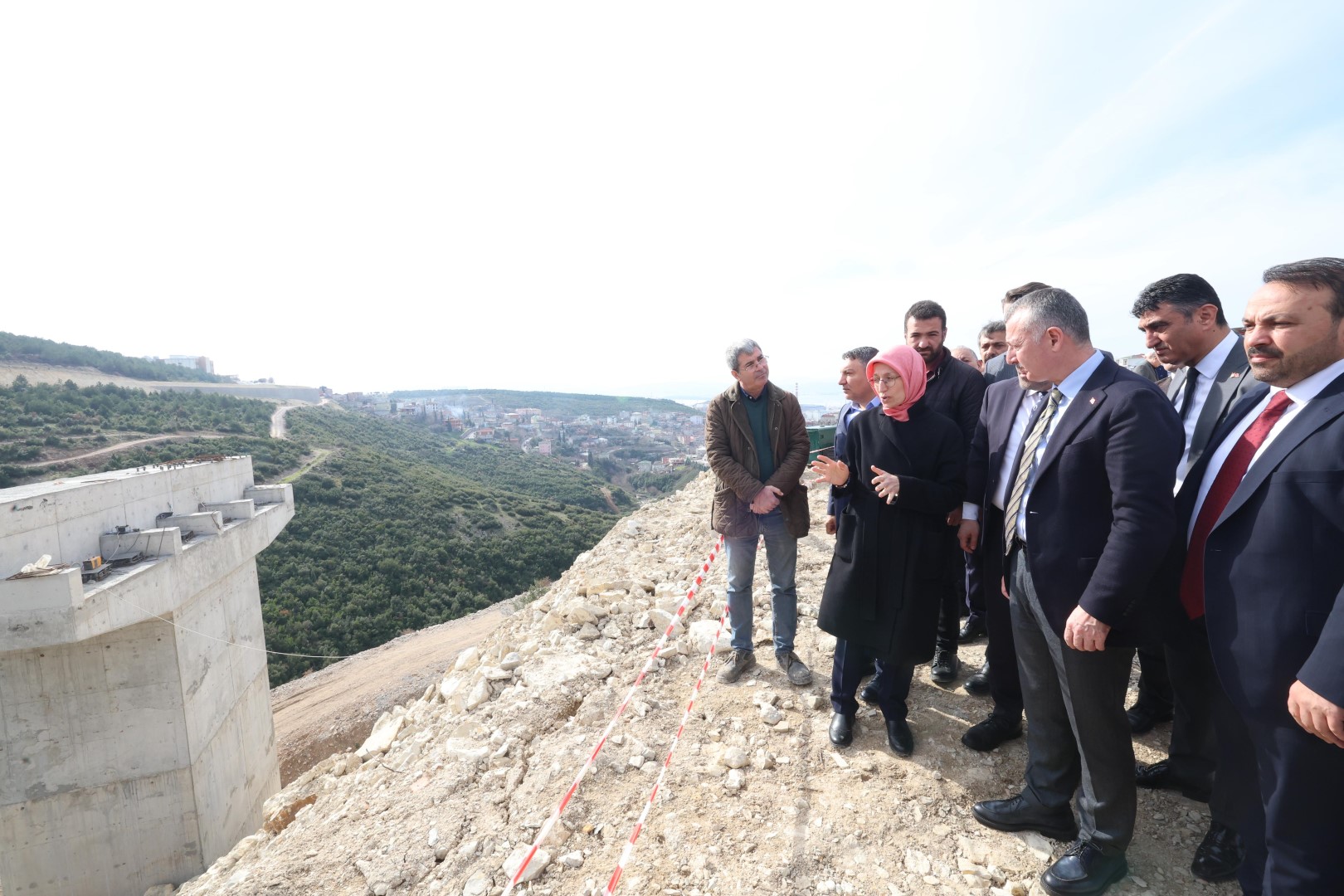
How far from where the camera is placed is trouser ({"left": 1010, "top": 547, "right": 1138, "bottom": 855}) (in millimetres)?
2113

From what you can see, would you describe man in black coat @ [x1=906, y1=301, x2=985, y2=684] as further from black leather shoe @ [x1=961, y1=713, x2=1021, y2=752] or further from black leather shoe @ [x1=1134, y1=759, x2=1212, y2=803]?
black leather shoe @ [x1=1134, y1=759, x2=1212, y2=803]

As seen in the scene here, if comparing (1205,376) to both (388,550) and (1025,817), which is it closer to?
(1025,817)

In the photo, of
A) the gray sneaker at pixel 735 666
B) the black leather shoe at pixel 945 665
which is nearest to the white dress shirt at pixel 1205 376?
the black leather shoe at pixel 945 665

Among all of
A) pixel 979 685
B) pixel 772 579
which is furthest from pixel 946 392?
pixel 979 685

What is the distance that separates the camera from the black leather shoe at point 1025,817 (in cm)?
237

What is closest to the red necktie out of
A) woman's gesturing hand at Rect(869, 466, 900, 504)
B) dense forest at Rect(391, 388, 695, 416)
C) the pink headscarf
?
woman's gesturing hand at Rect(869, 466, 900, 504)

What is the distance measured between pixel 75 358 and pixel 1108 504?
81.0m

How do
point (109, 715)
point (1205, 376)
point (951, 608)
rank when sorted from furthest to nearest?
point (109, 715) → point (951, 608) → point (1205, 376)

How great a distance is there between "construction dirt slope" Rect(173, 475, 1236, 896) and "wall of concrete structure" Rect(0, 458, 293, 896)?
6815 mm

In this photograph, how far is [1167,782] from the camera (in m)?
2.61

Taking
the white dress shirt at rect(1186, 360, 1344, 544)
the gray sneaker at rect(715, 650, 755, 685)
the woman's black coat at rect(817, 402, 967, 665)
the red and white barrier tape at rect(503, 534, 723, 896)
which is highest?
the white dress shirt at rect(1186, 360, 1344, 544)

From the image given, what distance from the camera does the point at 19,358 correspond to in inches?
1989

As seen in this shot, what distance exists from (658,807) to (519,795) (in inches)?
35.2


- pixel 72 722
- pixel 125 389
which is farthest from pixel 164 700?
pixel 125 389
